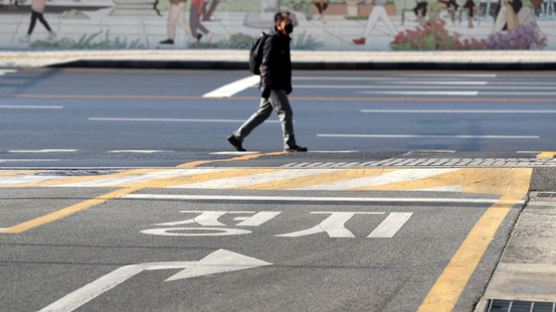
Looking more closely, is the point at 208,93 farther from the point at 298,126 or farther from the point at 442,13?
the point at 442,13

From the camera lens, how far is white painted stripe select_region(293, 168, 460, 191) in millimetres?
10695

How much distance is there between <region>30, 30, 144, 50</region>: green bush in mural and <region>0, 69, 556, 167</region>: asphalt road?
6.87 metres

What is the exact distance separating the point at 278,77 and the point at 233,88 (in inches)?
348

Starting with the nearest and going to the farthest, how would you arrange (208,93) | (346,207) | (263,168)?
(346,207), (263,168), (208,93)

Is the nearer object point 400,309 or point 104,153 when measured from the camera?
point 400,309

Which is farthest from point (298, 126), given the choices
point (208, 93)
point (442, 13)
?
point (442, 13)

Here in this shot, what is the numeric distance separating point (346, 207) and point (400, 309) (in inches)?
136

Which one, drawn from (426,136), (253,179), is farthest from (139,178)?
(426,136)

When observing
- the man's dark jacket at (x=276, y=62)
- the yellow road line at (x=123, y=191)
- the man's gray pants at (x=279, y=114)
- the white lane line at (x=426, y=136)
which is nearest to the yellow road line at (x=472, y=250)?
the yellow road line at (x=123, y=191)

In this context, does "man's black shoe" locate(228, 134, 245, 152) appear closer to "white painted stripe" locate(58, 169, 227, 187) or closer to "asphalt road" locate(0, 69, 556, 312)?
"asphalt road" locate(0, 69, 556, 312)

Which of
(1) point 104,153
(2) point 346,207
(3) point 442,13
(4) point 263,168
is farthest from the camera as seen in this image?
(3) point 442,13

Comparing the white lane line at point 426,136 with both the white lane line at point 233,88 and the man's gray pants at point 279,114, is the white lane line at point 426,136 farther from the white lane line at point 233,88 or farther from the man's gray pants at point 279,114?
the white lane line at point 233,88

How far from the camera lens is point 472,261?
732 cm

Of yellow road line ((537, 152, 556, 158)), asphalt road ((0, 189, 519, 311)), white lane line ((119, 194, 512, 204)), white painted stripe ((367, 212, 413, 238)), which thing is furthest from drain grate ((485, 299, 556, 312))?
yellow road line ((537, 152, 556, 158))
